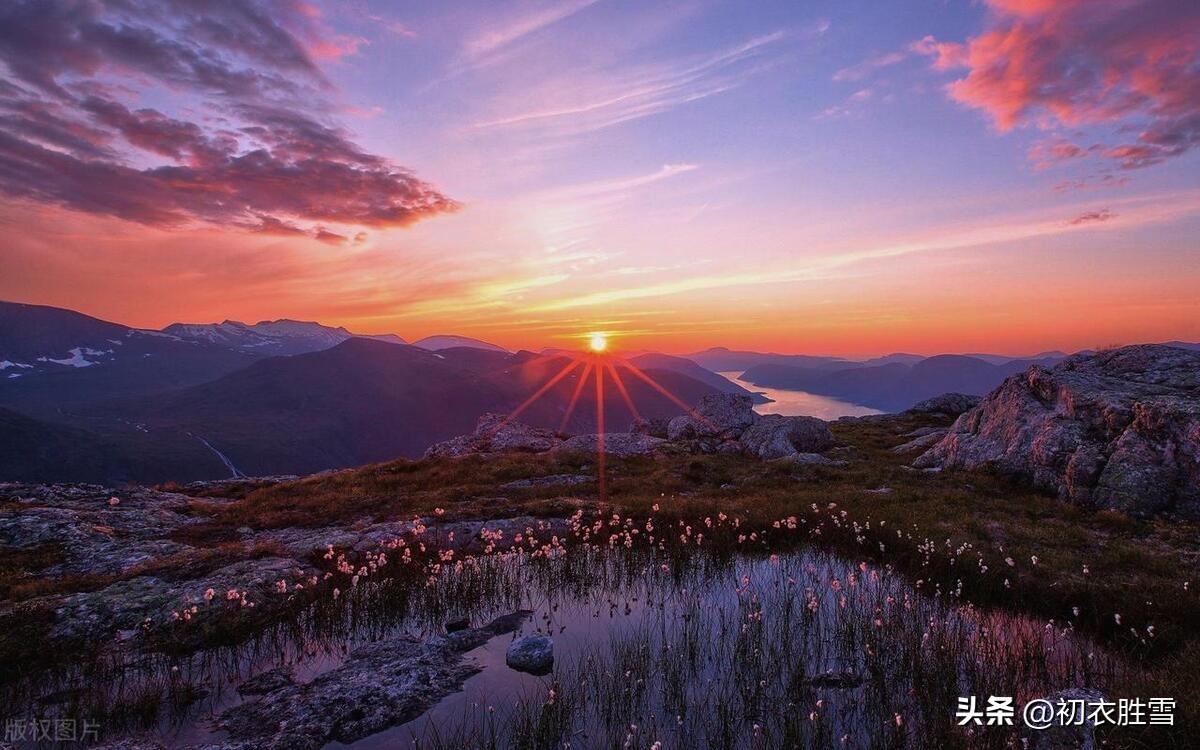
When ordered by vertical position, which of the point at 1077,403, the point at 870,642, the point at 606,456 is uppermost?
the point at 1077,403

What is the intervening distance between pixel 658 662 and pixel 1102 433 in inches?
902

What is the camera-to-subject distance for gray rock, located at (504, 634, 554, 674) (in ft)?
32.6

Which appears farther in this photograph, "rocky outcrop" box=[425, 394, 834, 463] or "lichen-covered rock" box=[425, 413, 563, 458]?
"lichen-covered rock" box=[425, 413, 563, 458]

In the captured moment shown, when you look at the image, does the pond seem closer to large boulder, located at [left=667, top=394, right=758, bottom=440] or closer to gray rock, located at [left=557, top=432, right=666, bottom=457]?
gray rock, located at [left=557, top=432, right=666, bottom=457]

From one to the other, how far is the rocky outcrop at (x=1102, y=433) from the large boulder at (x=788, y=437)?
7823 millimetres

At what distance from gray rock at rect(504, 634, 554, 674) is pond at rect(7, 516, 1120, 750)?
0.51 feet

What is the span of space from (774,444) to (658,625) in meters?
25.5

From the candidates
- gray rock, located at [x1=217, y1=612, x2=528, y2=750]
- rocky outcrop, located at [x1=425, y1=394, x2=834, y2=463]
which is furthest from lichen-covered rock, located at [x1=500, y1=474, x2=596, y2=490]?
gray rock, located at [x1=217, y1=612, x2=528, y2=750]

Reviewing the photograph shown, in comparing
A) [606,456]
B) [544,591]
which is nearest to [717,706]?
[544,591]

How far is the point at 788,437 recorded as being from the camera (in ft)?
120

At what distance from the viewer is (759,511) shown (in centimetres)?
2045

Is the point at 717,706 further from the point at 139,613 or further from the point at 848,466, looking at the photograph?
the point at 848,466

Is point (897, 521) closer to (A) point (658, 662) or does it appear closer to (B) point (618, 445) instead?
(A) point (658, 662)

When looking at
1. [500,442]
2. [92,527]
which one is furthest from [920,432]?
[92,527]
